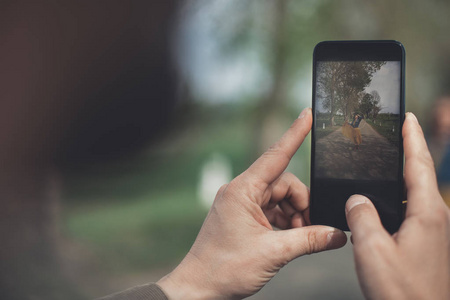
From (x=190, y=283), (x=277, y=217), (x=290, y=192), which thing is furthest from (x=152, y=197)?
(x=190, y=283)

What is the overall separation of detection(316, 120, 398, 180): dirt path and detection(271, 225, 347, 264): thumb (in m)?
0.21

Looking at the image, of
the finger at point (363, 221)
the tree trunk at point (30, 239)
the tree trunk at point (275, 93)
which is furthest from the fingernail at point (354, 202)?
the tree trunk at point (275, 93)

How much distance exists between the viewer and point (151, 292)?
4.17ft

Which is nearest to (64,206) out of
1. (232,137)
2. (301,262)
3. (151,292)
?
(232,137)

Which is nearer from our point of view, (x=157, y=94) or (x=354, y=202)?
(x=354, y=202)

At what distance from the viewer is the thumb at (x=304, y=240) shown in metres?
1.22

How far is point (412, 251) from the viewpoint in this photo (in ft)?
3.03

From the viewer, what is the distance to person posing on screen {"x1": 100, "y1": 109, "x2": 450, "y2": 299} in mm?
921

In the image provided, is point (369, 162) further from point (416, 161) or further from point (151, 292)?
point (151, 292)

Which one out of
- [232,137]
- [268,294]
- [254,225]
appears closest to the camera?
[254,225]

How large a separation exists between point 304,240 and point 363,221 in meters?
0.25

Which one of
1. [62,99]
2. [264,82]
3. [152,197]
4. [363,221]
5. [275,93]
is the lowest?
[152,197]

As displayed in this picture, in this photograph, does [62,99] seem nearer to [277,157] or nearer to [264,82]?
[264,82]

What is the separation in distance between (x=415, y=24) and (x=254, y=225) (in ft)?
23.9
